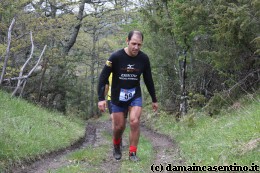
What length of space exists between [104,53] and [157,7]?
1695cm

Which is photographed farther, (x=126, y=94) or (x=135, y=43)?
(x=126, y=94)

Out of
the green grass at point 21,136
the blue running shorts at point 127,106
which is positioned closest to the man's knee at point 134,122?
the blue running shorts at point 127,106

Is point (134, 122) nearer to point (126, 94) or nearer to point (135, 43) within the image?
point (126, 94)

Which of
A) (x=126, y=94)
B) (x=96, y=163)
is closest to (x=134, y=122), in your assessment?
(x=126, y=94)

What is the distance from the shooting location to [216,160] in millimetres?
6078

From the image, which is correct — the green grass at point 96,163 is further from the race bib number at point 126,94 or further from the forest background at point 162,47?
the forest background at point 162,47

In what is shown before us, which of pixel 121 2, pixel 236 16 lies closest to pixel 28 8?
pixel 121 2

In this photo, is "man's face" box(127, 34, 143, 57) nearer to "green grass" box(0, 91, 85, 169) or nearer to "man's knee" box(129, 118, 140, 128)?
"man's knee" box(129, 118, 140, 128)

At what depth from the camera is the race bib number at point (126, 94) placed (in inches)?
296

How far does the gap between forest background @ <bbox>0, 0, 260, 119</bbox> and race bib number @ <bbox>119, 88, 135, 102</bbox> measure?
3.48m

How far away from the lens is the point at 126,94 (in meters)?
7.53

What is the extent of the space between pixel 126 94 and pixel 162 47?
1093 centimetres

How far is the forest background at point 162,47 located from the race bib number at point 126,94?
3.48 meters

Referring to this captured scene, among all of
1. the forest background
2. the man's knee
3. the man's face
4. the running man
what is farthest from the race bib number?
the forest background
